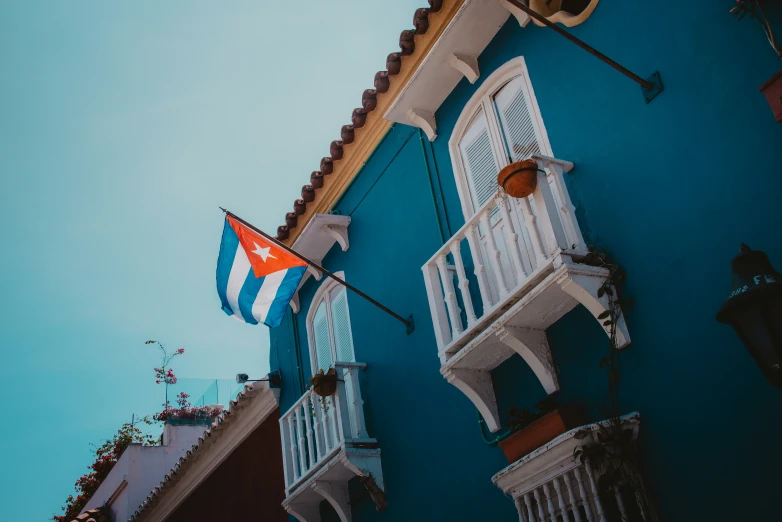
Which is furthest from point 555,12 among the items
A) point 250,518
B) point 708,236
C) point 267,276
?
point 250,518

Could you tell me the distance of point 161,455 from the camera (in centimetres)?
1930

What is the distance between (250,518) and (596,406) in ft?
26.6

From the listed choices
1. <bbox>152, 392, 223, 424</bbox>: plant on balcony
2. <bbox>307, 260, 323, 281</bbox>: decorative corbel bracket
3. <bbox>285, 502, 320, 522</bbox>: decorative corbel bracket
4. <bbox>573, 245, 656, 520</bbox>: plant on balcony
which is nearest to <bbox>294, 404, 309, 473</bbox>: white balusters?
<bbox>285, 502, 320, 522</bbox>: decorative corbel bracket

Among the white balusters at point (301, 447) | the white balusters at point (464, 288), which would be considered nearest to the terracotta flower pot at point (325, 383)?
the white balusters at point (301, 447)

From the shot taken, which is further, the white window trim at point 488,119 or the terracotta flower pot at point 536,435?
the white window trim at point 488,119

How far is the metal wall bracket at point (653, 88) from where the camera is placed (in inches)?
227

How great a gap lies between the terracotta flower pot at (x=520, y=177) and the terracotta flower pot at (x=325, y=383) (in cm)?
379

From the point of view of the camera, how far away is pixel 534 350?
633 centimetres

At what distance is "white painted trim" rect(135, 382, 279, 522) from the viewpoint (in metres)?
12.3

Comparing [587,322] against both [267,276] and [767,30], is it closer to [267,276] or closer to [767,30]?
[767,30]

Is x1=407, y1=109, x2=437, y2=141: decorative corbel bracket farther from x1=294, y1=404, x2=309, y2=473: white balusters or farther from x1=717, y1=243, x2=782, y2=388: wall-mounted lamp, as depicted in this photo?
x1=717, y1=243, x2=782, y2=388: wall-mounted lamp

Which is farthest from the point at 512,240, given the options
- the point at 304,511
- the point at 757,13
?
the point at 304,511

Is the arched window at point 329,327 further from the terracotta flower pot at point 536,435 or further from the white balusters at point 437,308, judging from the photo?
the terracotta flower pot at point 536,435

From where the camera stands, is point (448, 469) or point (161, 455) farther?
point (161, 455)
